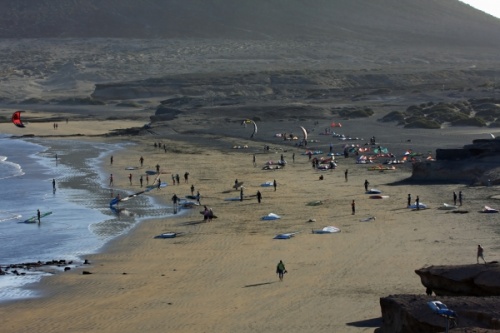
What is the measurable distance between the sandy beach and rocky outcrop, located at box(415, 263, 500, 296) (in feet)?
4.33

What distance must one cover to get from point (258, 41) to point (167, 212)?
11789 cm

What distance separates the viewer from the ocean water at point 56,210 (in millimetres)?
22688

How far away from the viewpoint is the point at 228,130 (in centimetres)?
5394

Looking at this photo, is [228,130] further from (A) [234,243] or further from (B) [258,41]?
(B) [258,41]

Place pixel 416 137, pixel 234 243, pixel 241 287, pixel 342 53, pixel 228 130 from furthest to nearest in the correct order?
pixel 342 53 < pixel 228 130 < pixel 416 137 < pixel 234 243 < pixel 241 287

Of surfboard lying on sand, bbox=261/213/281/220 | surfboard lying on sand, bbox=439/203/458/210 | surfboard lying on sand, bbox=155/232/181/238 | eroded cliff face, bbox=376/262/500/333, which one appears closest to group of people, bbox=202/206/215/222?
surfboard lying on sand, bbox=261/213/281/220

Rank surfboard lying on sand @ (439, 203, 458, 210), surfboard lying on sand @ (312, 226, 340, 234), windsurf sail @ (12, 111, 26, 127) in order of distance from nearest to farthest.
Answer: surfboard lying on sand @ (312, 226, 340, 234)
surfboard lying on sand @ (439, 203, 458, 210)
windsurf sail @ (12, 111, 26, 127)

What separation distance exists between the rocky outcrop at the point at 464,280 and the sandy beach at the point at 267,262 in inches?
51.9

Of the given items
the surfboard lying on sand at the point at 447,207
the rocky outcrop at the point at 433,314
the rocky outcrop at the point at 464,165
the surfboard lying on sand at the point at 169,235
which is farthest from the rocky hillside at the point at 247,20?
the rocky outcrop at the point at 433,314

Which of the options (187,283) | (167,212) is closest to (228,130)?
(167,212)

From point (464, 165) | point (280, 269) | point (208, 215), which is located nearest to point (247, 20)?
point (464, 165)

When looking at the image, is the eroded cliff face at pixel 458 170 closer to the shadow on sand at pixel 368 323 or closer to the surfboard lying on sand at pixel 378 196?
the surfboard lying on sand at pixel 378 196

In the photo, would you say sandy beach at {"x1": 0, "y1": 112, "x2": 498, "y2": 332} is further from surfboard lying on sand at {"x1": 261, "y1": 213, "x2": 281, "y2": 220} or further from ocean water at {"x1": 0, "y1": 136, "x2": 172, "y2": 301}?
ocean water at {"x1": 0, "y1": 136, "x2": 172, "y2": 301}

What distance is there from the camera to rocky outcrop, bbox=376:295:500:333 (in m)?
11.4
